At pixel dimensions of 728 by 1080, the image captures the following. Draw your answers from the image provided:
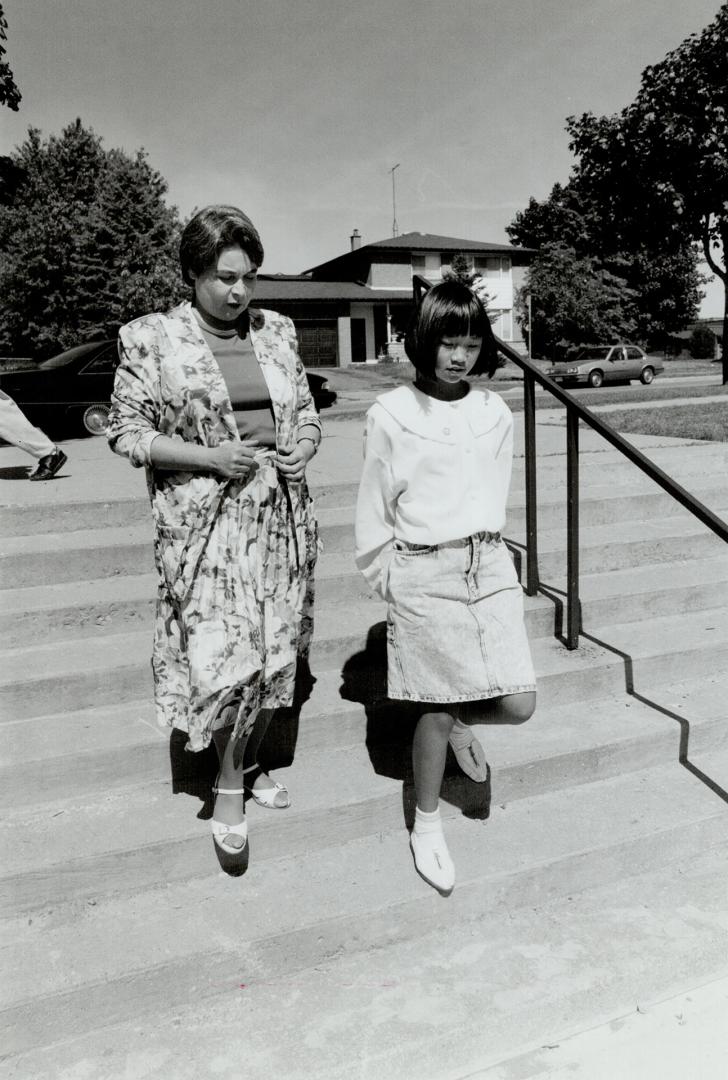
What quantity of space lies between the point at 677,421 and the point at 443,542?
7119mm

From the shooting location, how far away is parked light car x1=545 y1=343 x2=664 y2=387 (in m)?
27.1

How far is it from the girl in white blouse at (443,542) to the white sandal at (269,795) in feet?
1.49

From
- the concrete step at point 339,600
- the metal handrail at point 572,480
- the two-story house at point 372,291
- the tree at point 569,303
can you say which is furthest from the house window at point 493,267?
the concrete step at point 339,600

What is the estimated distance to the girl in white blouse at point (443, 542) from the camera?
7.84 ft

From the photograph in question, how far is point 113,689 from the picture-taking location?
3.12 m

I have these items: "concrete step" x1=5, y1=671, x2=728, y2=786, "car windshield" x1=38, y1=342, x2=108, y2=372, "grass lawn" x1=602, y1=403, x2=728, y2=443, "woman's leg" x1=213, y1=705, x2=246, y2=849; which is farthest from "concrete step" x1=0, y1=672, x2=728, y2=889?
"car windshield" x1=38, y1=342, x2=108, y2=372

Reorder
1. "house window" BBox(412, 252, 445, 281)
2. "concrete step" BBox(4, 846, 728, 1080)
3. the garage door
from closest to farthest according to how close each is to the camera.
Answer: "concrete step" BBox(4, 846, 728, 1080) → the garage door → "house window" BBox(412, 252, 445, 281)

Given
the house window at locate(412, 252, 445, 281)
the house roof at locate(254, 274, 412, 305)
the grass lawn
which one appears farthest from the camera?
the house window at locate(412, 252, 445, 281)

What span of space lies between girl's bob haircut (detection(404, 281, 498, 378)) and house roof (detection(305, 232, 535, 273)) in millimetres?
40694

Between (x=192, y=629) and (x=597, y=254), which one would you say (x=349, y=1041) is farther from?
(x=597, y=254)

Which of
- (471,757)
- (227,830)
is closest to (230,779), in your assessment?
(227,830)

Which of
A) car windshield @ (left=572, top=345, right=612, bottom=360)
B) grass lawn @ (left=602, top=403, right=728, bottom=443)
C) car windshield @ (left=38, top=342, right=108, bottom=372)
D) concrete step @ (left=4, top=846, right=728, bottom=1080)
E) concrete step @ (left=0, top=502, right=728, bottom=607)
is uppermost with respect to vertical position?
car windshield @ (left=572, top=345, right=612, bottom=360)

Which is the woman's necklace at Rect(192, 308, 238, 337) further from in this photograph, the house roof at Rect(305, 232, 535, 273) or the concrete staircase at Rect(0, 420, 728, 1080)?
the house roof at Rect(305, 232, 535, 273)

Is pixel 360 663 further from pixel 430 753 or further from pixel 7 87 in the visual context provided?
pixel 7 87
